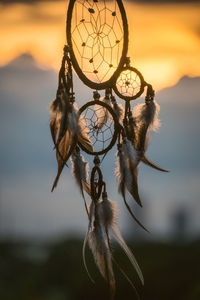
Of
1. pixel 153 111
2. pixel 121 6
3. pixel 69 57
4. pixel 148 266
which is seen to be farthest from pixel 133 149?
pixel 148 266

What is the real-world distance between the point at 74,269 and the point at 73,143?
1859mm

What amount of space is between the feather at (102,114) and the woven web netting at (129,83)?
0.07 meters

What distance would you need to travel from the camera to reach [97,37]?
1.80 metres

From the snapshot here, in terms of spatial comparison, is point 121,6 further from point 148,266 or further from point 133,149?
point 148,266

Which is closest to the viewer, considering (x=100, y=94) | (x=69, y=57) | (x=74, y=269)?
(x=69, y=57)

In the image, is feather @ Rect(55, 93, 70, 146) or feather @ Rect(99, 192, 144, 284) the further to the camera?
feather @ Rect(99, 192, 144, 284)

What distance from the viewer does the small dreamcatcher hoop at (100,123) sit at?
5.58 feet

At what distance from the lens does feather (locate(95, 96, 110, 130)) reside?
5.84 feet

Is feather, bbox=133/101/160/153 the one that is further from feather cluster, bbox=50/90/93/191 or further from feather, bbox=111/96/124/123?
feather cluster, bbox=50/90/93/191

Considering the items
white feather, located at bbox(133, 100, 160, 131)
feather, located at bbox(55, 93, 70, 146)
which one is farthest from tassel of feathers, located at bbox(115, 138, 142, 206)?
feather, located at bbox(55, 93, 70, 146)

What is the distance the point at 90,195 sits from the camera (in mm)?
1722

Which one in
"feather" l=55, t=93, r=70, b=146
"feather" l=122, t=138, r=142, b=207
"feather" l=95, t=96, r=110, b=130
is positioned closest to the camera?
"feather" l=55, t=93, r=70, b=146

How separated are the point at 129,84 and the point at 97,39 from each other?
214mm

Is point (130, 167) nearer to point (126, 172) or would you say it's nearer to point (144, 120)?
point (126, 172)
